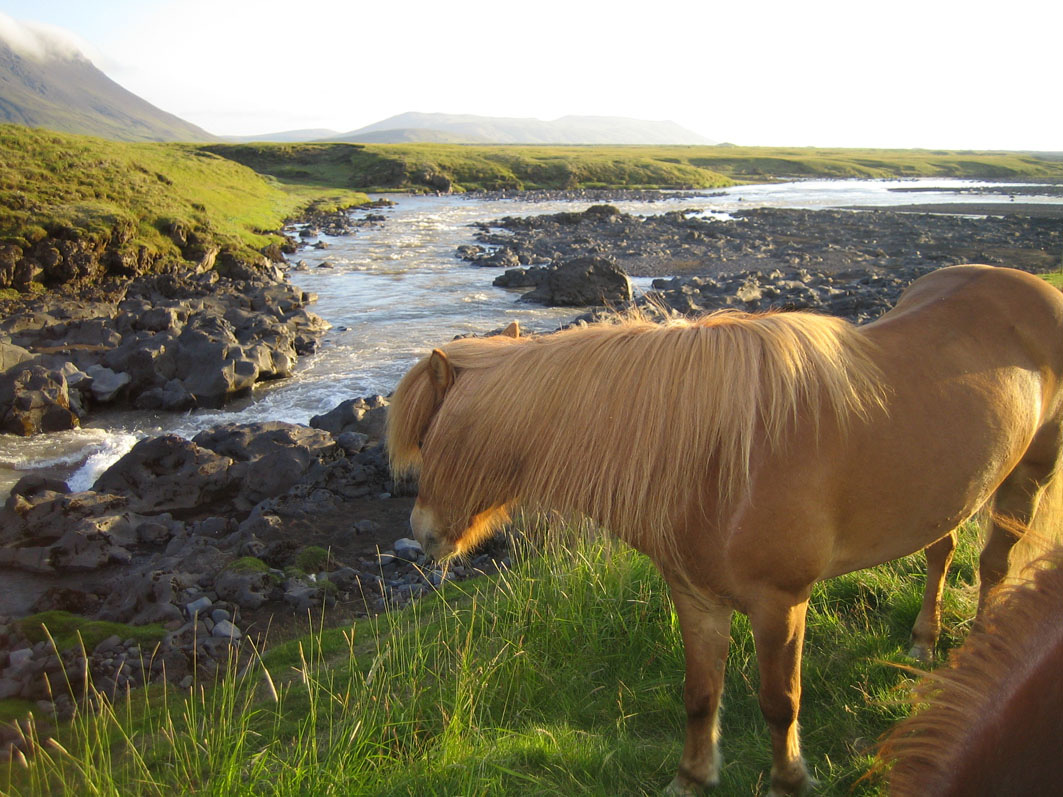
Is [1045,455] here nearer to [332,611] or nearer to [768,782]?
[768,782]

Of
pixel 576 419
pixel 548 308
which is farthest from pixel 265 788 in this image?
pixel 548 308

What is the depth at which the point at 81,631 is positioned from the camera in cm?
582

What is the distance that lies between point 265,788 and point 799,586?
2.38 metres

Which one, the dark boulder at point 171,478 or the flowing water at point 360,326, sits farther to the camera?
the flowing water at point 360,326

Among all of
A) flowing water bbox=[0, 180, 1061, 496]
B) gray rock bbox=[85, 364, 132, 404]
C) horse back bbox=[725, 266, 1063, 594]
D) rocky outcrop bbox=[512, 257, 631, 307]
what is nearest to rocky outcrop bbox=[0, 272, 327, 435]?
gray rock bbox=[85, 364, 132, 404]

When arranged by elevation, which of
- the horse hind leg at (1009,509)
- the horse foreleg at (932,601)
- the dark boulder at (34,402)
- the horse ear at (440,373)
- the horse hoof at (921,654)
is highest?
the horse ear at (440,373)

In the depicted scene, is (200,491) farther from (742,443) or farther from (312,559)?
(742,443)

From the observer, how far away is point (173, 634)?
226 inches

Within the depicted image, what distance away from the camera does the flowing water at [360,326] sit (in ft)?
34.5

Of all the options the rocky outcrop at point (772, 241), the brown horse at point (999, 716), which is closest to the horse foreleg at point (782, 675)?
the brown horse at point (999, 716)

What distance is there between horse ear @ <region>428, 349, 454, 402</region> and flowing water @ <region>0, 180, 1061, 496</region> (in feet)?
27.2

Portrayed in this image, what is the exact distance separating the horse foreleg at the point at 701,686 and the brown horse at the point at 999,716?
1393mm

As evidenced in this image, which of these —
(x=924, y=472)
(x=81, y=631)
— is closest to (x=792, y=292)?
(x=924, y=472)

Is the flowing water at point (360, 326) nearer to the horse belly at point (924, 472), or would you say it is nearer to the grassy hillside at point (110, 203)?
the grassy hillside at point (110, 203)
